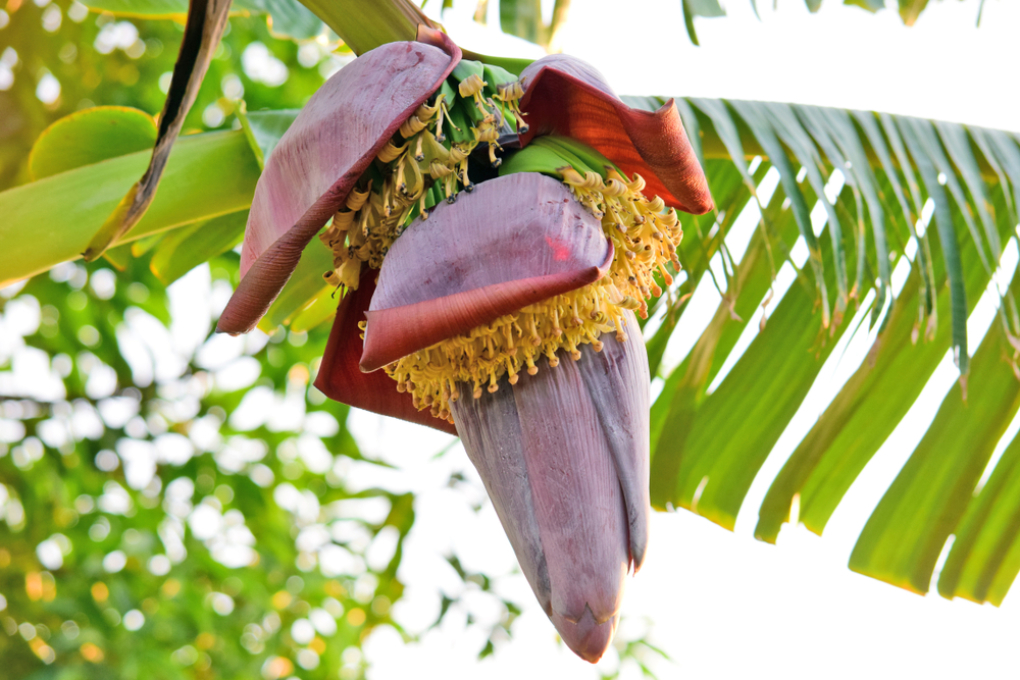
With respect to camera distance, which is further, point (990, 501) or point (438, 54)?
point (990, 501)

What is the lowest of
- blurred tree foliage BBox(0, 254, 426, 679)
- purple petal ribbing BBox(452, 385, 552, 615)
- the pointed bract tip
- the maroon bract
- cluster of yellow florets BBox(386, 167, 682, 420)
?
blurred tree foliage BBox(0, 254, 426, 679)

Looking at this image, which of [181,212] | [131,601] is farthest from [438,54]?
[131,601]

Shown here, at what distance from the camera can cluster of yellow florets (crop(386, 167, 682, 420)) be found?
1.19ft

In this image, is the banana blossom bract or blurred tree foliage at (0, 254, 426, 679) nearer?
the banana blossom bract

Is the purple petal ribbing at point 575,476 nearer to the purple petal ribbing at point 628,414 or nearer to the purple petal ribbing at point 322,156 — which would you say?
the purple petal ribbing at point 628,414

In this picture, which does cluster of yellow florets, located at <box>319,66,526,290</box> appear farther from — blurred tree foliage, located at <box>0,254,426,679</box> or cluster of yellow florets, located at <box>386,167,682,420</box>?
blurred tree foliage, located at <box>0,254,426,679</box>

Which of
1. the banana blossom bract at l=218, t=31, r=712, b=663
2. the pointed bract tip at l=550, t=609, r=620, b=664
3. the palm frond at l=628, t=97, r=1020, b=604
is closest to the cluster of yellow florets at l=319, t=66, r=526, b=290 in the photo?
the banana blossom bract at l=218, t=31, r=712, b=663

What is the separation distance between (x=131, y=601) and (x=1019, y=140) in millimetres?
1639

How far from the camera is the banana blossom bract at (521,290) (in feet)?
1.03

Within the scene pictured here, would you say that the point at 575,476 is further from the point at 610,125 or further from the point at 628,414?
the point at 610,125

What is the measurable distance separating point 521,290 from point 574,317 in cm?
8

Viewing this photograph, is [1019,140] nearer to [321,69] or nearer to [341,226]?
[341,226]

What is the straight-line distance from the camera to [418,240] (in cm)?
34

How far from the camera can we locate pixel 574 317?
1.21 ft
